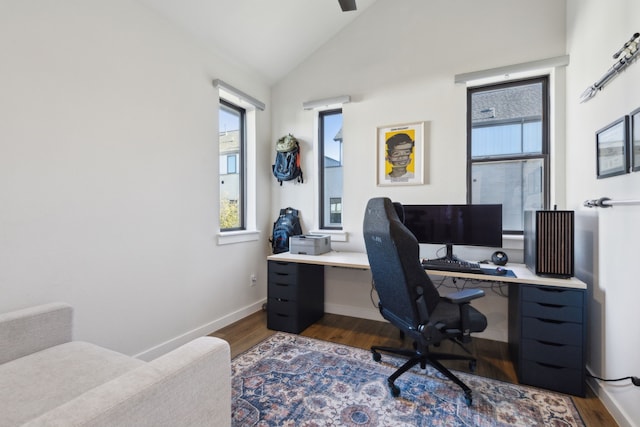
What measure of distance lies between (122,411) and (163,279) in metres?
1.68

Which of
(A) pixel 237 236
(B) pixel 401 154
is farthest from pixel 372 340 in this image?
(B) pixel 401 154

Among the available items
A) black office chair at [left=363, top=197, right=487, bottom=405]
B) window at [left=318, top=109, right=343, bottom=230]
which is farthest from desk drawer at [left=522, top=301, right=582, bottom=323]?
window at [left=318, top=109, right=343, bottom=230]

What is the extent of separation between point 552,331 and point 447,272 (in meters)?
0.70

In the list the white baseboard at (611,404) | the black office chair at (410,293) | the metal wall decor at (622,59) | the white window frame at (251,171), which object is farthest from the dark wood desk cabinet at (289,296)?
the metal wall decor at (622,59)

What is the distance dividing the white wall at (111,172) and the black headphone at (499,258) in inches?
98.1

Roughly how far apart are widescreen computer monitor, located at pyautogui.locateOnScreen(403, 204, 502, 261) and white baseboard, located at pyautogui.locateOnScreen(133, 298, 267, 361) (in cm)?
197

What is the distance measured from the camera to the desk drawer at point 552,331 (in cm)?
181

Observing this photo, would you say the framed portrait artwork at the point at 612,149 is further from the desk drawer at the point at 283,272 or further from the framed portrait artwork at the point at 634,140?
the desk drawer at the point at 283,272

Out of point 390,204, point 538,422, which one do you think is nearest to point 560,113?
point 390,204

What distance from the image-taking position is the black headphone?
2350 mm

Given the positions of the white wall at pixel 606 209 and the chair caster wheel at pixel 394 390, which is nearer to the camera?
the white wall at pixel 606 209

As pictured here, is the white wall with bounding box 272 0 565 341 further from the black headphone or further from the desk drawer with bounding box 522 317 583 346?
the desk drawer with bounding box 522 317 583 346

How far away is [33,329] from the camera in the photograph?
137 cm

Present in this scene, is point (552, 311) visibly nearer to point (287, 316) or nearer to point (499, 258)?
point (499, 258)
